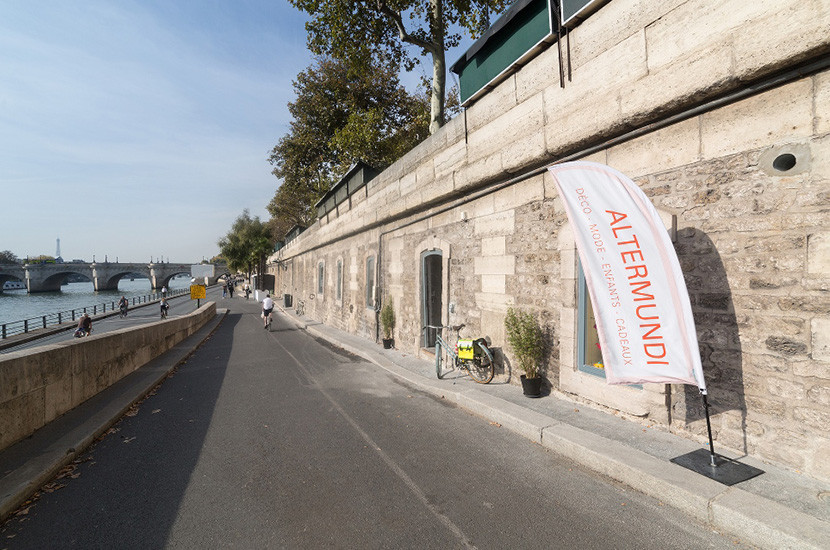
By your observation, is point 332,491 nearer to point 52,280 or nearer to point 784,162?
point 784,162

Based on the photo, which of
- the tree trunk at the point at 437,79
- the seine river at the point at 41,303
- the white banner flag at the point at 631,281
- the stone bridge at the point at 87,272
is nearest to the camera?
the white banner flag at the point at 631,281

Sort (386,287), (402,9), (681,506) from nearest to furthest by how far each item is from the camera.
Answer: (681,506), (386,287), (402,9)

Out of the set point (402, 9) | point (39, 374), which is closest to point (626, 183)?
point (39, 374)

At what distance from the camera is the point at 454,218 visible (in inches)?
327

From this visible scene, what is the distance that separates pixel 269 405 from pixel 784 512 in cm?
621

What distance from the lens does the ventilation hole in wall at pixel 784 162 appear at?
11.0 feet

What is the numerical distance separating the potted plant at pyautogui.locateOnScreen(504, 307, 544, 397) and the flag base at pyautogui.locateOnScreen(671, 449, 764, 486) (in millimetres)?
2232

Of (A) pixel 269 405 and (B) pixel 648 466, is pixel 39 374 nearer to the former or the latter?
(A) pixel 269 405

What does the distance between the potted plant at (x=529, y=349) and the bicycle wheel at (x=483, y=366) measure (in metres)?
0.77

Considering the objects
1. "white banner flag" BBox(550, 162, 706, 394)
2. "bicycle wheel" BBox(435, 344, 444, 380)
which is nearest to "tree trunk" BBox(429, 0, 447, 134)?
"bicycle wheel" BBox(435, 344, 444, 380)

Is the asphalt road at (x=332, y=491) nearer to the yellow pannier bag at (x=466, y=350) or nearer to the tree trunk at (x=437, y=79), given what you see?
the yellow pannier bag at (x=466, y=350)

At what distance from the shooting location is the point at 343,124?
26219 mm

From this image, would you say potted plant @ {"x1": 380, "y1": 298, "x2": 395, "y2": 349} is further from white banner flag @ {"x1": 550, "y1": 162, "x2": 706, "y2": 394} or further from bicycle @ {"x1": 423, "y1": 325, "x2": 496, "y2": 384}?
white banner flag @ {"x1": 550, "y1": 162, "x2": 706, "y2": 394}

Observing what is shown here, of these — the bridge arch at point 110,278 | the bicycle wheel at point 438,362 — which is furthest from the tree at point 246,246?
the bicycle wheel at point 438,362
